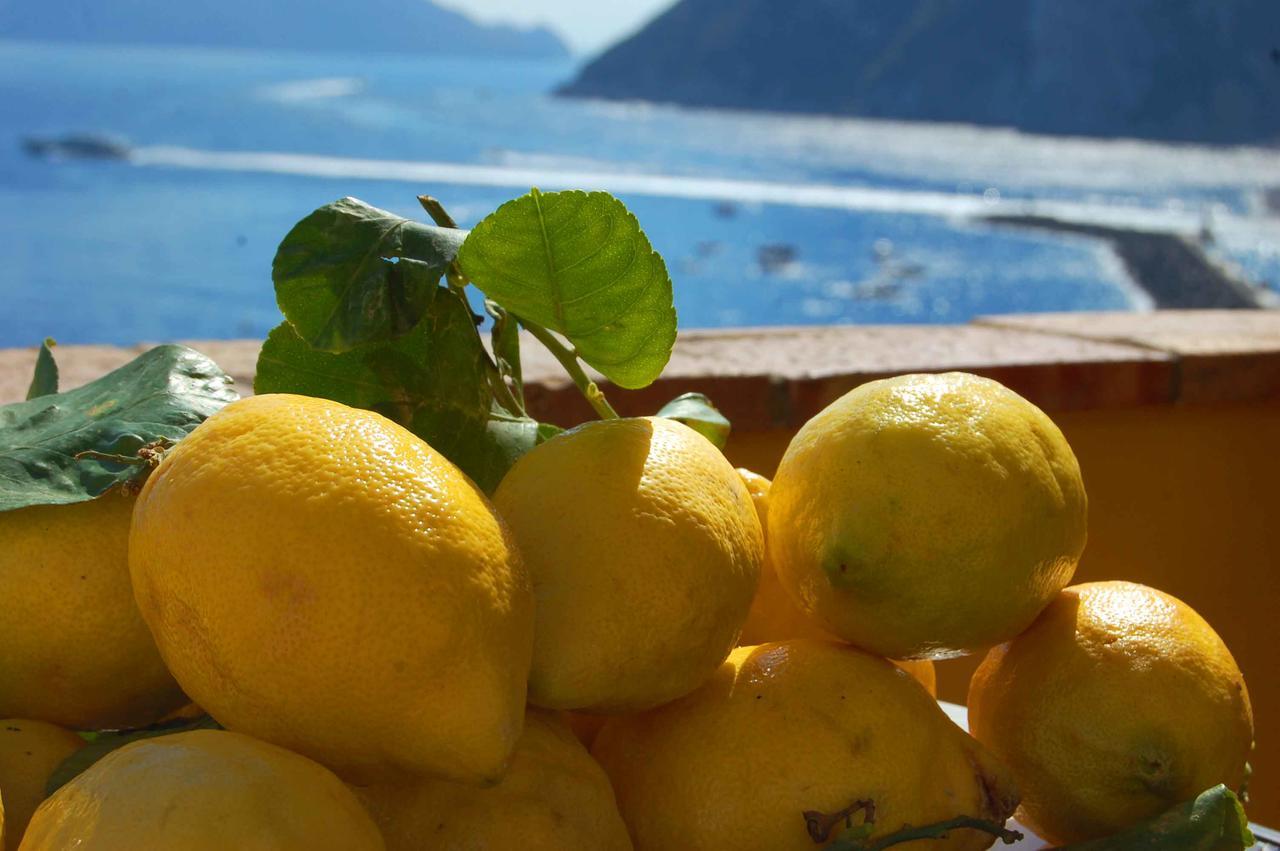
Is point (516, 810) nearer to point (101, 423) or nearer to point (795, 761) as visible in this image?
point (795, 761)

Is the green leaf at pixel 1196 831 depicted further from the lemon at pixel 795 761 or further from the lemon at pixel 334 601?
the lemon at pixel 334 601

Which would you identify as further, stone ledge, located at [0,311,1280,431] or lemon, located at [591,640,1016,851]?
stone ledge, located at [0,311,1280,431]

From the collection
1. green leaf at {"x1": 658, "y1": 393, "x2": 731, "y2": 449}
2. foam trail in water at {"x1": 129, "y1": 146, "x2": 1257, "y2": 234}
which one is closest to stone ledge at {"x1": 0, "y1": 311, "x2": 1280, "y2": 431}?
green leaf at {"x1": 658, "y1": 393, "x2": 731, "y2": 449}

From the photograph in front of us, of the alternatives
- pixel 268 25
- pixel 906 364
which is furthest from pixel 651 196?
pixel 268 25

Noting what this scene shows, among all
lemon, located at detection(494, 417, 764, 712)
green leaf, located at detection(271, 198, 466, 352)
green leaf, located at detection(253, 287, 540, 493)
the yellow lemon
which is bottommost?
the yellow lemon

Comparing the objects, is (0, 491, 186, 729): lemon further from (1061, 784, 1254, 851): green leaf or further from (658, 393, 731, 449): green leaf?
(1061, 784, 1254, 851): green leaf

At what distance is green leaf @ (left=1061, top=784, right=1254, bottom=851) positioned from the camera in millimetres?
537

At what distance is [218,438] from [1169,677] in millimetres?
458

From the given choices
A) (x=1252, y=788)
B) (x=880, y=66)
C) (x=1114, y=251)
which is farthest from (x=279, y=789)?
(x=880, y=66)

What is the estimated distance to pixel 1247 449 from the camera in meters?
1.90

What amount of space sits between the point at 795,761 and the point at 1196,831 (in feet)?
0.59

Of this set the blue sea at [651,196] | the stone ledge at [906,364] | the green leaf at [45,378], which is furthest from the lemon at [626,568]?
the blue sea at [651,196]

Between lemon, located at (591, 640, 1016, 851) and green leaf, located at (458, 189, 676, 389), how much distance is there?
175 millimetres

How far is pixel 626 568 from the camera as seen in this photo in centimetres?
53
